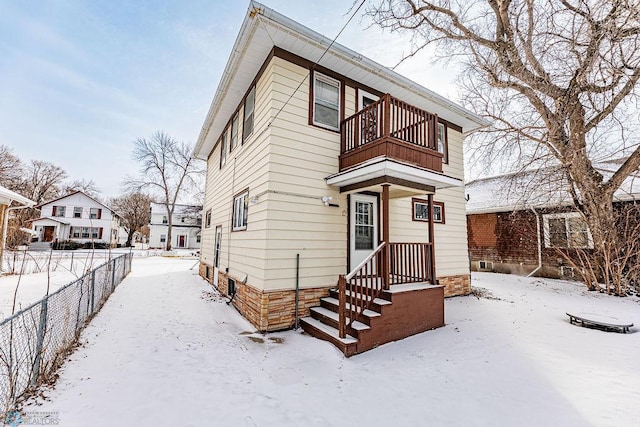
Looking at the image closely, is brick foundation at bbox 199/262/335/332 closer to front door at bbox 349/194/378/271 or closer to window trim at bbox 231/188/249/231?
front door at bbox 349/194/378/271

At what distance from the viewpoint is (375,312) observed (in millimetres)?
4996

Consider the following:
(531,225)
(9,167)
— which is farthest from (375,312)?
(9,167)

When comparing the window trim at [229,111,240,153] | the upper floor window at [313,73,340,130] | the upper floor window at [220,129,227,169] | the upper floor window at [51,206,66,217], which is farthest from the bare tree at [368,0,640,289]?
the upper floor window at [51,206,66,217]

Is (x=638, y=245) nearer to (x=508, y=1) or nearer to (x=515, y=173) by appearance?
(x=515, y=173)

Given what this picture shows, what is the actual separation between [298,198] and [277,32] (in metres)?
3.30

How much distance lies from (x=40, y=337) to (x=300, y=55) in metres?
6.39

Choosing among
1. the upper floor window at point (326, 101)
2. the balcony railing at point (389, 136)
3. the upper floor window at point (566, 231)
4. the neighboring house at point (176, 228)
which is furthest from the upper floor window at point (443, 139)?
the neighboring house at point (176, 228)

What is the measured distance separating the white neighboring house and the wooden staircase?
3303 centimetres

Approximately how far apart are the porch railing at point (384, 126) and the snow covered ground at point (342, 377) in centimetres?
396

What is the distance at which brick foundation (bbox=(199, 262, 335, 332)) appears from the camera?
5406mm

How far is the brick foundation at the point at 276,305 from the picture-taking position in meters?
5.41

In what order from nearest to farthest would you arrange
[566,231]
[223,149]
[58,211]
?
[223,149] → [566,231] → [58,211]

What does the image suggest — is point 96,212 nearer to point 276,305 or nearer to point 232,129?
point 232,129

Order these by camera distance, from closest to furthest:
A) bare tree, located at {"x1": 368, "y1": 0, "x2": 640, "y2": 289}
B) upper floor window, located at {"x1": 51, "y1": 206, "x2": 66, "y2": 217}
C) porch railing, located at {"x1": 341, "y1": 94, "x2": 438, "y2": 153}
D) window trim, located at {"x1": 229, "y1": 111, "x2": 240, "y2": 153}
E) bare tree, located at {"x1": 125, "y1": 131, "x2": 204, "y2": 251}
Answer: porch railing, located at {"x1": 341, "y1": 94, "x2": 438, "y2": 153}
bare tree, located at {"x1": 368, "y1": 0, "x2": 640, "y2": 289}
window trim, located at {"x1": 229, "y1": 111, "x2": 240, "y2": 153}
upper floor window, located at {"x1": 51, "y1": 206, "x2": 66, "y2": 217}
bare tree, located at {"x1": 125, "y1": 131, "x2": 204, "y2": 251}
